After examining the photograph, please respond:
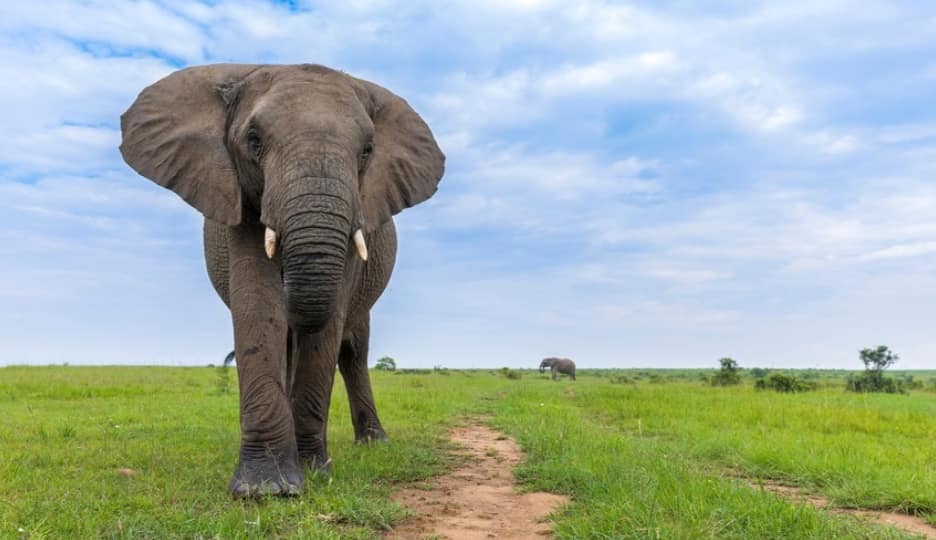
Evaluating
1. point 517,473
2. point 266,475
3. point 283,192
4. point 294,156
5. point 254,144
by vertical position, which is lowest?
point 517,473

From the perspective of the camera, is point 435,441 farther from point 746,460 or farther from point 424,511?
point 424,511

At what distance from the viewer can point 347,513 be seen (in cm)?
457

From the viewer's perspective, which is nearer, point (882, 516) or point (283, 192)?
point (283, 192)

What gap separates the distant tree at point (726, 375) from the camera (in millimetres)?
34281

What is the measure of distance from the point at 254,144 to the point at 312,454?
241 centimetres

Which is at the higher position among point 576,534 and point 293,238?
point 293,238

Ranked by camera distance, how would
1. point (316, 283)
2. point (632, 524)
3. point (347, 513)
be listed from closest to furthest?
point (632, 524), point (347, 513), point (316, 283)

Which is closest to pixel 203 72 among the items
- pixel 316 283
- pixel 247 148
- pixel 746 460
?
pixel 247 148

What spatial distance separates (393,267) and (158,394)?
9941 mm

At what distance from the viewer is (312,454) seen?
604cm

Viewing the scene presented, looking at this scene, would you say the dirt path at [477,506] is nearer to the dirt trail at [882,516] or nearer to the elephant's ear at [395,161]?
the dirt trail at [882,516]

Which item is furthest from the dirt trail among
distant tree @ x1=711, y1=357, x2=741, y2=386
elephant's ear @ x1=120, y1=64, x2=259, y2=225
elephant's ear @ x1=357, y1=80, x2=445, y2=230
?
distant tree @ x1=711, y1=357, x2=741, y2=386

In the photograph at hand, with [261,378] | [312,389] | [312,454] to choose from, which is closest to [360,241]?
[261,378]

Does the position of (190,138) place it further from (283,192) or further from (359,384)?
(359,384)
